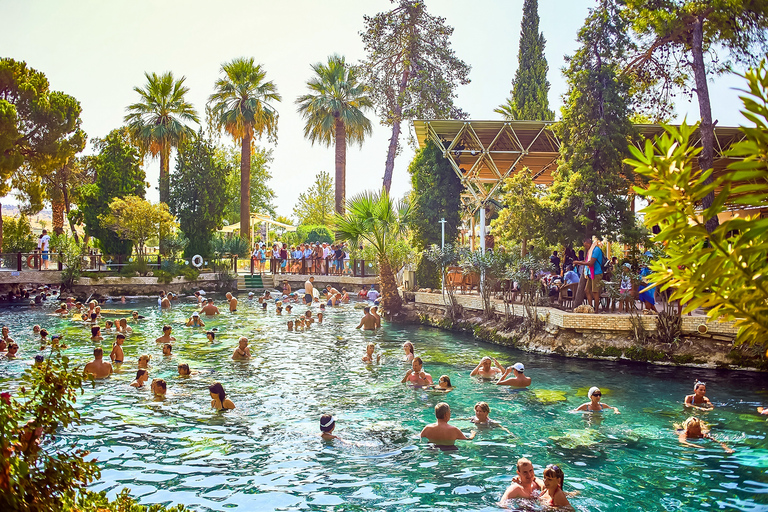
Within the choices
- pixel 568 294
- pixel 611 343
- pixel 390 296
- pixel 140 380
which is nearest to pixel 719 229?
pixel 140 380

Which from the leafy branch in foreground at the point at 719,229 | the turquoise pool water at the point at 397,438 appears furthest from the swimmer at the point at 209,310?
the leafy branch in foreground at the point at 719,229

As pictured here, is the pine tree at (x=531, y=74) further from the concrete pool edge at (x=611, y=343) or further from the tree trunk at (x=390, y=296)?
the concrete pool edge at (x=611, y=343)

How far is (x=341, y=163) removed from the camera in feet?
130

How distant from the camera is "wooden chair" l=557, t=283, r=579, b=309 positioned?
18.2 metres

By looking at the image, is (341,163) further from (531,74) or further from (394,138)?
(531,74)

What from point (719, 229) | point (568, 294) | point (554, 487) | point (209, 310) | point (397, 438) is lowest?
point (397, 438)

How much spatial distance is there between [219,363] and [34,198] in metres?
29.2

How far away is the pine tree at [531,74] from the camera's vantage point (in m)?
37.4

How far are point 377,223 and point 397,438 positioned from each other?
1381cm

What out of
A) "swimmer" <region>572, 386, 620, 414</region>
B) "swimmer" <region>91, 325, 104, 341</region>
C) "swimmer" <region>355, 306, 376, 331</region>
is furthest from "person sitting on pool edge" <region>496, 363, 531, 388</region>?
"swimmer" <region>91, 325, 104, 341</region>

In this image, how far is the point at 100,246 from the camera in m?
34.8

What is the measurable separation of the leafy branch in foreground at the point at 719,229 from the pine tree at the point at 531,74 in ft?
121

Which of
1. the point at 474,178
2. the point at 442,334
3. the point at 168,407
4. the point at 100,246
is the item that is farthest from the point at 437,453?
the point at 100,246

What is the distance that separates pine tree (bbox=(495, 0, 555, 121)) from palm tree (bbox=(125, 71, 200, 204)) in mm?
22858
